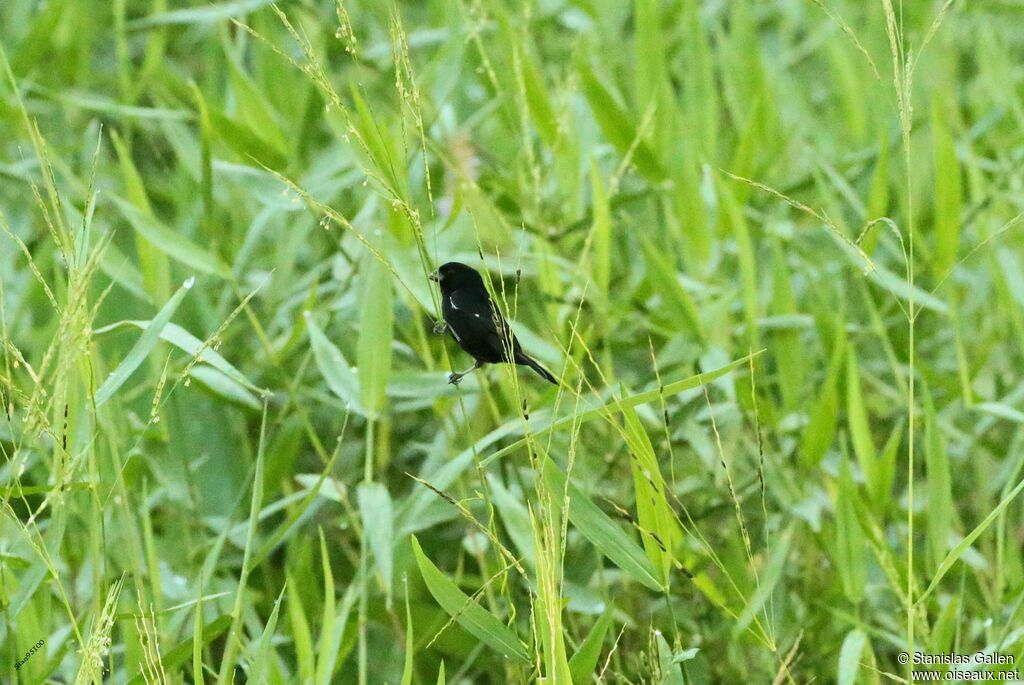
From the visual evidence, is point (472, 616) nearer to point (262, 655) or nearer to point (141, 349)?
point (262, 655)

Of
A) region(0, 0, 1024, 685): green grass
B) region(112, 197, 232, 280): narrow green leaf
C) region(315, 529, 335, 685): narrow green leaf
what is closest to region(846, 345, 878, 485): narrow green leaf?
region(0, 0, 1024, 685): green grass

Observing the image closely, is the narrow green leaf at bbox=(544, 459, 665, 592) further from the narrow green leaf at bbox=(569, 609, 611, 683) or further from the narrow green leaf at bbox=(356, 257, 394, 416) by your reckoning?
the narrow green leaf at bbox=(356, 257, 394, 416)

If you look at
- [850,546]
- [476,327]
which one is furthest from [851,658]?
[476,327]

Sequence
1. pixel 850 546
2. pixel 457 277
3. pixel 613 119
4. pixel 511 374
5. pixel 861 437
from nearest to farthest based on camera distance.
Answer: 1. pixel 511 374
2. pixel 457 277
3. pixel 850 546
4. pixel 861 437
5. pixel 613 119

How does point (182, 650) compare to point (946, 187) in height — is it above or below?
below


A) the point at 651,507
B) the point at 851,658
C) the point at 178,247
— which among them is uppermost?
the point at 178,247

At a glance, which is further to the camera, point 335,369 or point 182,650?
point 335,369

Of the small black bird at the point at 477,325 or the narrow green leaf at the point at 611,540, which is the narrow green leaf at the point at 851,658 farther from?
the small black bird at the point at 477,325

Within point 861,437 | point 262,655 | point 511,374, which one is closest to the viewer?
point 511,374
